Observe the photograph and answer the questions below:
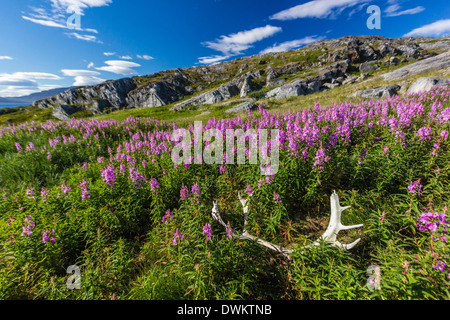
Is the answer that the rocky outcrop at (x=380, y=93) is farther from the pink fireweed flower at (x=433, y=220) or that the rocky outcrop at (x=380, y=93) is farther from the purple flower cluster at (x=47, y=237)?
the purple flower cluster at (x=47, y=237)

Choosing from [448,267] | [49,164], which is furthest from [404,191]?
[49,164]

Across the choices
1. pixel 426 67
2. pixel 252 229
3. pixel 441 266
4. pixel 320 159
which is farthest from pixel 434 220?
pixel 426 67

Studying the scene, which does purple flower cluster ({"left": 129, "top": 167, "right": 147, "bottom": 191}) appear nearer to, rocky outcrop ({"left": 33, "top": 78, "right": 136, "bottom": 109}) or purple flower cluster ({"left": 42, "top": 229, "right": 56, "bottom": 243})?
purple flower cluster ({"left": 42, "top": 229, "right": 56, "bottom": 243})

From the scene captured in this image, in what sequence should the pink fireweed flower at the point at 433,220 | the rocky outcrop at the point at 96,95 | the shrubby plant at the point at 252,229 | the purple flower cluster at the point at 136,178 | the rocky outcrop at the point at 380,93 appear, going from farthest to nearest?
the rocky outcrop at the point at 96,95
the rocky outcrop at the point at 380,93
the purple flower cluster at the point at 136,178
the shrubby plant at the point at 252,229
the pink fireweed flower at the point at 433,220

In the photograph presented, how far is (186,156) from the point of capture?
19.3ft

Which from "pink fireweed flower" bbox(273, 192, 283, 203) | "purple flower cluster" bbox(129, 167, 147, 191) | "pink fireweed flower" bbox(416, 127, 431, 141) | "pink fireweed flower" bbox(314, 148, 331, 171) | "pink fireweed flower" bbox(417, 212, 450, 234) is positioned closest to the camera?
"pink fireweed flower" bbox(417, 212, 450, 234)

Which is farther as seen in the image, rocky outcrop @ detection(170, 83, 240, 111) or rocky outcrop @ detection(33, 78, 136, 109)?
rocky outcrop @ detection(33, 78, 136, 109)

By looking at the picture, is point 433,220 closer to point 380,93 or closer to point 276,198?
point 276,198

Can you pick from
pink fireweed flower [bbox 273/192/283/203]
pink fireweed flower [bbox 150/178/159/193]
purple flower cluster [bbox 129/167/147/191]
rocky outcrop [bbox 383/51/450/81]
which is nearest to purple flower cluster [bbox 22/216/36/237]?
purple flower cluster [bbox 129/167/147/191]

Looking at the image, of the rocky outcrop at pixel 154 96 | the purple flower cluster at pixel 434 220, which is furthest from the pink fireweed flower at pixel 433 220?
the rocky outcrop at pixel 154 96

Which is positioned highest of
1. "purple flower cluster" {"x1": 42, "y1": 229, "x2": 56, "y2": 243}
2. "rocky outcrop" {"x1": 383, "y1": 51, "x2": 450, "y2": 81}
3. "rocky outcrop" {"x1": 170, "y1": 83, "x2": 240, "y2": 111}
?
"rocky outcrop" {"x1": 170, "y1": 83, "x2": 240, "y2": 111}

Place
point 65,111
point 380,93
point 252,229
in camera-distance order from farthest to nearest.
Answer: point 65,111
point 380,93
point 252,229

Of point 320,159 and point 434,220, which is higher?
point 320,159

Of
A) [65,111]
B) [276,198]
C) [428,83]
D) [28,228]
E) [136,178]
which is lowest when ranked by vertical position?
[28,228]
